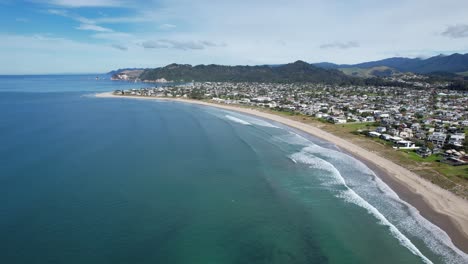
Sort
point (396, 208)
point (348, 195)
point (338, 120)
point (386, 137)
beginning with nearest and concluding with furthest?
point (396, 208) → point (348, 195) → point (386, 137) → point (338, 120)

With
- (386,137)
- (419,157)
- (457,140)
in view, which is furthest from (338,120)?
(419,157)

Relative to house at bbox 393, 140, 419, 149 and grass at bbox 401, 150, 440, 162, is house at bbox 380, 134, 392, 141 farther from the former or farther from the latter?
grass at bbox 401, 150, 440, 162

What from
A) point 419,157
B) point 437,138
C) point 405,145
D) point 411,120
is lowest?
point 419,157

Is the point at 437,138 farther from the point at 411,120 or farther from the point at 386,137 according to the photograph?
the point at 411,120

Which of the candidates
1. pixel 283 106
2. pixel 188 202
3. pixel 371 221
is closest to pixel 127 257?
pixel 188 202

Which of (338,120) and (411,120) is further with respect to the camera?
(338,120)

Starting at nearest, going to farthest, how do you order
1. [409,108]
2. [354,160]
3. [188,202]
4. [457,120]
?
[188,202]
[354,160]
[457,120]
[409,108]

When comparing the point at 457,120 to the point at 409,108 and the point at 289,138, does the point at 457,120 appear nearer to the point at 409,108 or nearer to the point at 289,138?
the point at 409,108

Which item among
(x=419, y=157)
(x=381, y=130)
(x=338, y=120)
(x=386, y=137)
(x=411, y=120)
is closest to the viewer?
(x=419, y=157)

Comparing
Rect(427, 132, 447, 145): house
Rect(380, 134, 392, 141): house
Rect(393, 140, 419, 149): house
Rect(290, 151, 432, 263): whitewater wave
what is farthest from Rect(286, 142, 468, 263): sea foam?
Rect(427, 132, 447, 145): house
